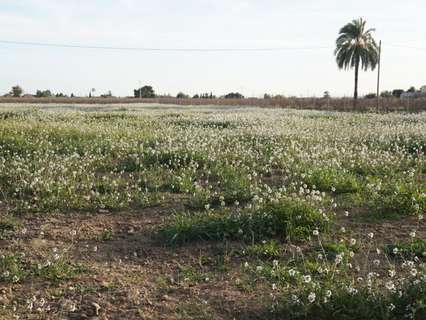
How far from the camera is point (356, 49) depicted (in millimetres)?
56250

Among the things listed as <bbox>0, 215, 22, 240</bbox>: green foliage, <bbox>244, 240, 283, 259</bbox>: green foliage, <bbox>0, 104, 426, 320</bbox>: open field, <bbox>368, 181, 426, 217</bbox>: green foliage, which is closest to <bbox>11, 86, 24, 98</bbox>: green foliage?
<bbox>0, 104, 426, 320</bbox>: open field

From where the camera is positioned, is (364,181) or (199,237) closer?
(199,237)

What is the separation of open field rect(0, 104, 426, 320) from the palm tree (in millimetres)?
47561

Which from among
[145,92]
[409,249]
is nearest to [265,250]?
[409,249]

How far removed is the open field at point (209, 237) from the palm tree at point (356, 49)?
4756cm

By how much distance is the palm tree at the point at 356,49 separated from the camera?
56.2 m

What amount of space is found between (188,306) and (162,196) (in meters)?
3.69

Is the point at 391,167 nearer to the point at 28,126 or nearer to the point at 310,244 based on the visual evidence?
the point at 310,244

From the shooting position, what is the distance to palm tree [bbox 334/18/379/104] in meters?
56.2

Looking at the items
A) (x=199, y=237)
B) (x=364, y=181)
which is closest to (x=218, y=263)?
(x=199, y=237)

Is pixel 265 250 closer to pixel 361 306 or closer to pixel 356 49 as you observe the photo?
pixel 361 306

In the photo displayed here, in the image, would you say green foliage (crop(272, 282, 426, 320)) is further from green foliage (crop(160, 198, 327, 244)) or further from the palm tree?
the palm tree

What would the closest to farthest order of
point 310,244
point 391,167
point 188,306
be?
point 188,306
point 310,244
point 391,167

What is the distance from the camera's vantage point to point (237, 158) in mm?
11039
